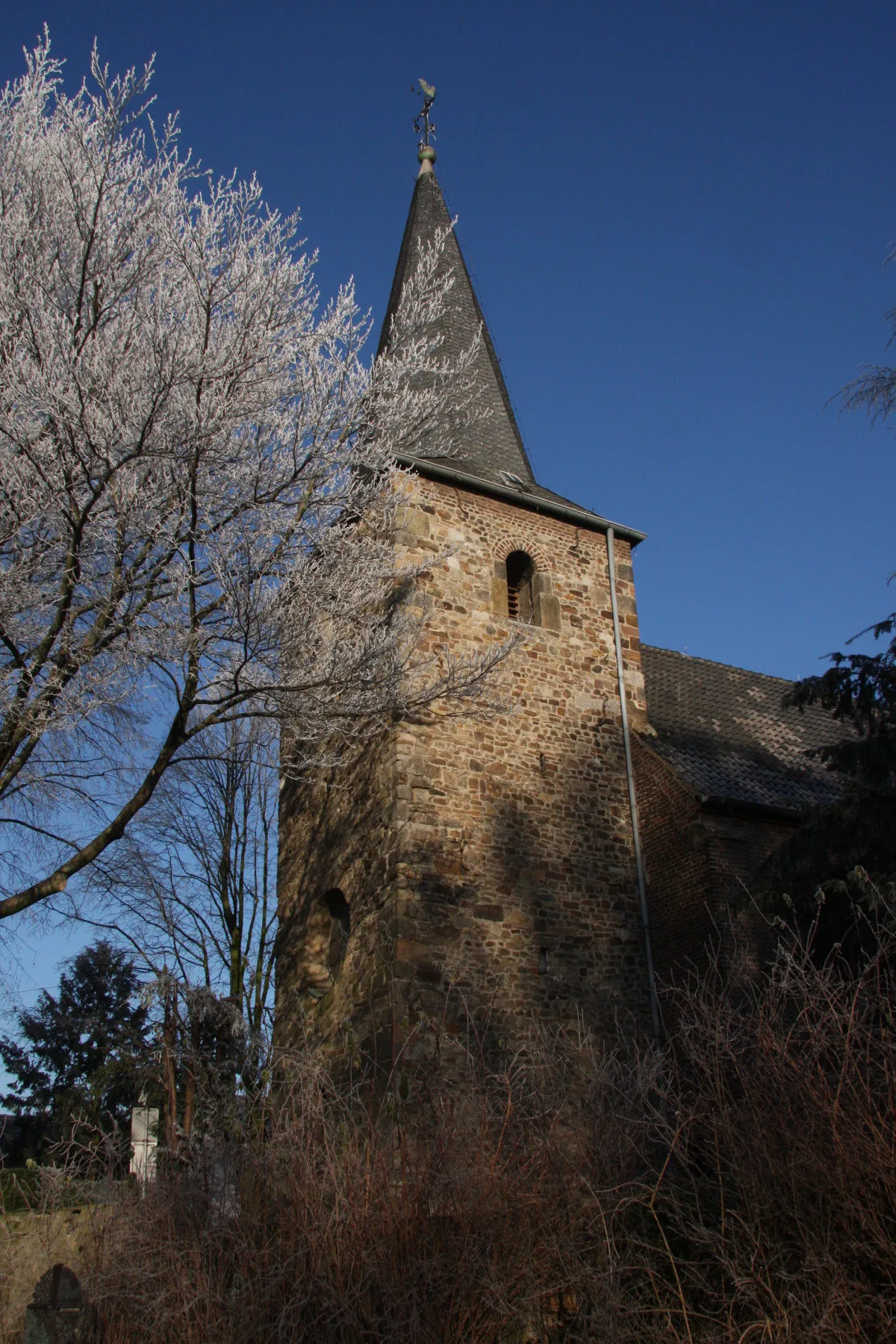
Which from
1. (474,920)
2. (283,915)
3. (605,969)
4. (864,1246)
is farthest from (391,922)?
(864,1246)

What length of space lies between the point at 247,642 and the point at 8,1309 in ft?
15.7

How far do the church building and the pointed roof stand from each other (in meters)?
0.06

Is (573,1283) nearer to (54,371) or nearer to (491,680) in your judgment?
(54,371)

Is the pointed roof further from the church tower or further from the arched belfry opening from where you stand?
the arched belfry opening

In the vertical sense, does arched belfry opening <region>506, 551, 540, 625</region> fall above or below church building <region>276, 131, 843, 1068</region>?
above

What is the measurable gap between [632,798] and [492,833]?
212 cm

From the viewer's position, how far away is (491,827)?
40.2ft

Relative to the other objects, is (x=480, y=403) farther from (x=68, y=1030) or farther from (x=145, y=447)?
(x=68, y=1030)

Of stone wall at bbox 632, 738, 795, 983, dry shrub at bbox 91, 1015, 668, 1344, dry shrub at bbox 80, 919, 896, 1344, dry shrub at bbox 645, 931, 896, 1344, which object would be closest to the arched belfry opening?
stone wall at bbox 632, 738, 795, 983

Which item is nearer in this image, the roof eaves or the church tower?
the church tower

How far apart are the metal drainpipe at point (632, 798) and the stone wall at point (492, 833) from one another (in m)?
0.08

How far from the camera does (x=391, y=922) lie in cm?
1123

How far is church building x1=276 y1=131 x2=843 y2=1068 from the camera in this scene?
11430mm

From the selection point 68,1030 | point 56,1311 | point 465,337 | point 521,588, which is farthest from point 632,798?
point 68,1030
